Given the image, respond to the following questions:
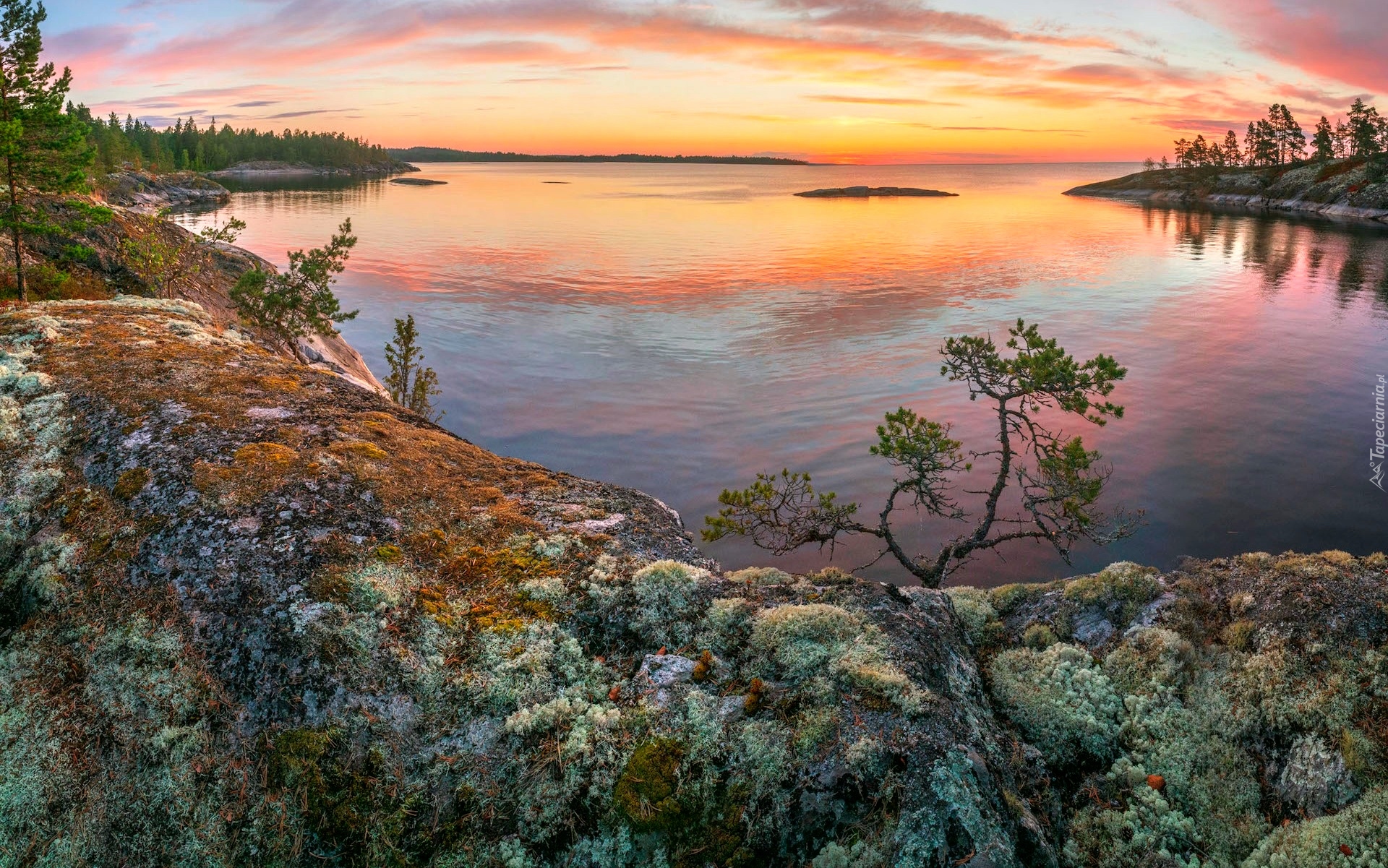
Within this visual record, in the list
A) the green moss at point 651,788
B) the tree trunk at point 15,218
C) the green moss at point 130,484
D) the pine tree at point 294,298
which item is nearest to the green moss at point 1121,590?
the green moss at point 651,788

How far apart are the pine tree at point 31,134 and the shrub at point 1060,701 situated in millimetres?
23217

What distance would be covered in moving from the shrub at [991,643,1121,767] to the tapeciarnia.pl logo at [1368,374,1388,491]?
81.3 ft

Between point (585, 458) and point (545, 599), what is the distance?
63.0ft

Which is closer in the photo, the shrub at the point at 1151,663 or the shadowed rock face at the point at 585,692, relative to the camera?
the shadowed rock face at the point at 585,692

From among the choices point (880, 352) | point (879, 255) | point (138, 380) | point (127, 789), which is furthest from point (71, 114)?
point (879, 255)

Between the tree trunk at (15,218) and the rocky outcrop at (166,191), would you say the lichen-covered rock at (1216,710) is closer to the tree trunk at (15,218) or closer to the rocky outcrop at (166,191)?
the tree trunk at (15,218)

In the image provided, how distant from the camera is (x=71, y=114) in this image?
64.3 feet

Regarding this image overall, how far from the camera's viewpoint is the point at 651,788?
19.2 feet

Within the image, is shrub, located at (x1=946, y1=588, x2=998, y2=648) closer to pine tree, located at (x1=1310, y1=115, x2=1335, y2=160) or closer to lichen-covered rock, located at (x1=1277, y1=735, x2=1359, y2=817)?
lichen-covered rock, located at (x1=1277, y1=735, x2=1359, y2=817)

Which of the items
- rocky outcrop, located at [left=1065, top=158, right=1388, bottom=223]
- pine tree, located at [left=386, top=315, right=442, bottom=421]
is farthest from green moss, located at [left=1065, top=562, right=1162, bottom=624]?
rocky outcrop, located at [left=1065, top=158, right=1388, bottom=223]

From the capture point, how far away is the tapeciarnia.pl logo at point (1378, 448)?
2508 cm

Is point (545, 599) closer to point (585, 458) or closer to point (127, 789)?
point (127, 789)

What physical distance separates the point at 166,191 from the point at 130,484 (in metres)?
177

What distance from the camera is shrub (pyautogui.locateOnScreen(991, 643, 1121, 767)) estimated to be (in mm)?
7113
